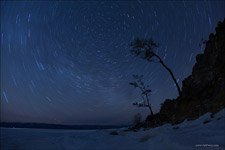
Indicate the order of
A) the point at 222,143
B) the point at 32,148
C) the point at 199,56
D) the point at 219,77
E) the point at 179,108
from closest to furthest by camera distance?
the point at 222,143 → the point at 32,148 → the point at 219,77 → the point at 179,108 → the point at 199,56

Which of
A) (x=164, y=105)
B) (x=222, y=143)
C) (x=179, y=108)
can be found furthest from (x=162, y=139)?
(x=164, y=105)

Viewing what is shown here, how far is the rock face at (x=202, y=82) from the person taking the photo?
28.6 metres

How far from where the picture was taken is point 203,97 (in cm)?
2955

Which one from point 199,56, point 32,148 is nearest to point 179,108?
point 199,56

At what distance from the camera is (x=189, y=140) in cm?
830

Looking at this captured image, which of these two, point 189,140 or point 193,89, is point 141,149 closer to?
point 189,140

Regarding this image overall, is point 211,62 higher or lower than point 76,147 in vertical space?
higher

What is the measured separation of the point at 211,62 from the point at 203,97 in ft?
20.6

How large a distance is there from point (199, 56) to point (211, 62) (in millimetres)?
5854

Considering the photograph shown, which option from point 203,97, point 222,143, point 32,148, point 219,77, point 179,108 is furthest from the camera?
point 179,108

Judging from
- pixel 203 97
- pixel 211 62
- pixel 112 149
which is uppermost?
pixel 211 62

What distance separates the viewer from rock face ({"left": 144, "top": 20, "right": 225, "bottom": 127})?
28.6 meters

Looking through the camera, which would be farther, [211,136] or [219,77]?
[219,77]

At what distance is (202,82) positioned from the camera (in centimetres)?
3259
